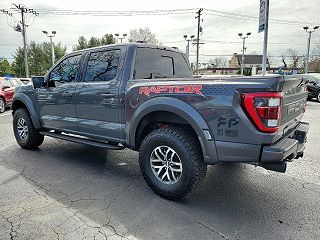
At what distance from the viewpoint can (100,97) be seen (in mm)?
3959

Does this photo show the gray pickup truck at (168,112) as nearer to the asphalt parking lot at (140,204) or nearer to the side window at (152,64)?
the side window at (152,64)

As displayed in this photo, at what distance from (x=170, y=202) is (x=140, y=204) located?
0.37 m

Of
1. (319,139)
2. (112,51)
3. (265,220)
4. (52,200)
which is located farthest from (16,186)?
(319,139)

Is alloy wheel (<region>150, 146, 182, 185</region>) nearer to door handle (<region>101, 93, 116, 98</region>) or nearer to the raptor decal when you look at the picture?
the raptor decal

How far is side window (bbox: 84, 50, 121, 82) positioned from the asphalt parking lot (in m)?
1.50

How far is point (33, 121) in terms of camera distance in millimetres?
5281

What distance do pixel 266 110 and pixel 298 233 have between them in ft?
4.13

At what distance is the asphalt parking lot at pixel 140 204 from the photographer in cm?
268

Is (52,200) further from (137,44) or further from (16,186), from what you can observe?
(137,44)

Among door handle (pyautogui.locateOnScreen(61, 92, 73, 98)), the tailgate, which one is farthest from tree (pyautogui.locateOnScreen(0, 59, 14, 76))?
the tailgate

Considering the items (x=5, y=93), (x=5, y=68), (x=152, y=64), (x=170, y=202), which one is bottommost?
(x=170, y=202)

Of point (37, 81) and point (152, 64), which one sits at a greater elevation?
point (152, 64)

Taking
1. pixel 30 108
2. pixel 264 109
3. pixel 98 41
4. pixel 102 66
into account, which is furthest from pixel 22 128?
pixel 98 41

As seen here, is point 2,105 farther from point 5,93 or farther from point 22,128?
point 22,128
